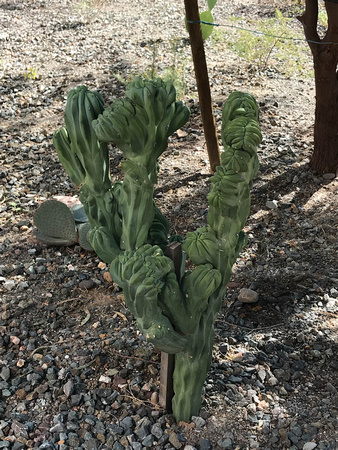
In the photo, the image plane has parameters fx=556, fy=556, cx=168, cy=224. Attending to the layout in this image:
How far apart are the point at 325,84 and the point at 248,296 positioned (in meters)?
1.71

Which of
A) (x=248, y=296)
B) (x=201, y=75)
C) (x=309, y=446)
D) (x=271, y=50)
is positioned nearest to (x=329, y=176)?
(x=201, y=75)

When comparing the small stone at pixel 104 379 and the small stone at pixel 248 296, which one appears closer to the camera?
the small stone at pixel 104 379

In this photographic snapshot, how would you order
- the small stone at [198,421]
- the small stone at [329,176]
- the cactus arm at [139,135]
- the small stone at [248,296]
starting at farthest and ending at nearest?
the small stone at [329,176]
the small stone at [248,296]
the small stone at [198,421]
the cactus arm at [139,135]

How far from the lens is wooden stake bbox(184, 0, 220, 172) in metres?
3.46

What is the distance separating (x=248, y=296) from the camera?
9.39 feet

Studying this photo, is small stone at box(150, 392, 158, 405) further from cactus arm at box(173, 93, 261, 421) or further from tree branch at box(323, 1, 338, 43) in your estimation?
tree branch at box(323, 1, 338, 43)

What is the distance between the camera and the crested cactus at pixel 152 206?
1724 millimetres

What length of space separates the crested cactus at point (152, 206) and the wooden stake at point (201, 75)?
1.83 m

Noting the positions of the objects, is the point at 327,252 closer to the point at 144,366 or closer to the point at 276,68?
the point at 144,366

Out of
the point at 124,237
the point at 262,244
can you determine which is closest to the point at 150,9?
the point at 262,244

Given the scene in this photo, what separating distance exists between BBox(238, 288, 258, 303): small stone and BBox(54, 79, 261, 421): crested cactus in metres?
0.83

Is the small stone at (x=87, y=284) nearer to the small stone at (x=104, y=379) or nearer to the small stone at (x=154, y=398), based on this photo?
the small stone at (x=104, y=379)

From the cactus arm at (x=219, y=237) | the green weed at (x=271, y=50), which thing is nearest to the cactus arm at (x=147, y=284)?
the cactus arm at (x=219, y=237)

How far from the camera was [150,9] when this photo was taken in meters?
7.51
